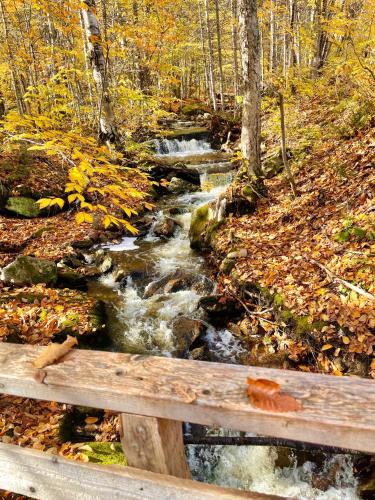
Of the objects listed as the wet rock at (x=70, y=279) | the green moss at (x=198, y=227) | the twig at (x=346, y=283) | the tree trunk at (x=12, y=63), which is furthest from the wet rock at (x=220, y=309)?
the tree trunk at (x=12, y=63)

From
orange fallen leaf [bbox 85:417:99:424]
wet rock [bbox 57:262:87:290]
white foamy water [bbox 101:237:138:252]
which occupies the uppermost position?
wet rock [bbox 57:262:87:290]

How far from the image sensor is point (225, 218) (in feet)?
28.5

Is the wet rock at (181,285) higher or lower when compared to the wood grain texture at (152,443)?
lower

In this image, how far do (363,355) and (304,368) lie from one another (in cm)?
87

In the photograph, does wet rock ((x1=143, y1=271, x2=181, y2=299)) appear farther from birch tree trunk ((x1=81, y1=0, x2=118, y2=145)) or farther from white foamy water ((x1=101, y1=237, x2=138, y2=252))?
birch tree trunk ((x1=81, y1=0, x2=118, y2=145))

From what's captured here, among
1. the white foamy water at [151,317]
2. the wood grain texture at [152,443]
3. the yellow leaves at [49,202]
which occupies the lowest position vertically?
the white foamy water at [151,317]

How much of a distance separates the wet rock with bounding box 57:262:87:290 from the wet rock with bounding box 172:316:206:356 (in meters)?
2.51

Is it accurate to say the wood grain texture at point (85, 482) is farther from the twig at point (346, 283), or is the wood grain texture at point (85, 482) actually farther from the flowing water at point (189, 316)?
the twig at point (346, 283)

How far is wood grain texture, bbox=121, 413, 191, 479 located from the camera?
1500mm

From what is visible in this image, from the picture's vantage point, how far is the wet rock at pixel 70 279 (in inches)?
303

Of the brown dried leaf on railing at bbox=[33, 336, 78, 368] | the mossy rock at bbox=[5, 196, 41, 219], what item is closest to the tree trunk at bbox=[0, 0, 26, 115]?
the mossy rock at bbox=[5, 196, 41, 219]

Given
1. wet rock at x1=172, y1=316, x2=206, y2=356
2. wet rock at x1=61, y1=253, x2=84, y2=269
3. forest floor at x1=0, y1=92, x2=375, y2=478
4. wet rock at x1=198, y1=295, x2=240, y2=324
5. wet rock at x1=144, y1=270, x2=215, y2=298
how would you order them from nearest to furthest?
1. forest floor at x1=0, y1=92, x2=375, y2=478
2. wet rock at x1=172, y1=316, x2=206, y2=356
3. wet rock at x1=198, y1=295, x2=240, y2=324
4. wet rock at x1=144, y1=270, x2=215, y2=298
5. wet rock at x1=61, y1=253, x2=84, y2=269

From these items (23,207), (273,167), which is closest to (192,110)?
(273,167)

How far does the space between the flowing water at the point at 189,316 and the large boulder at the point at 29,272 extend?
1035 millimetres
